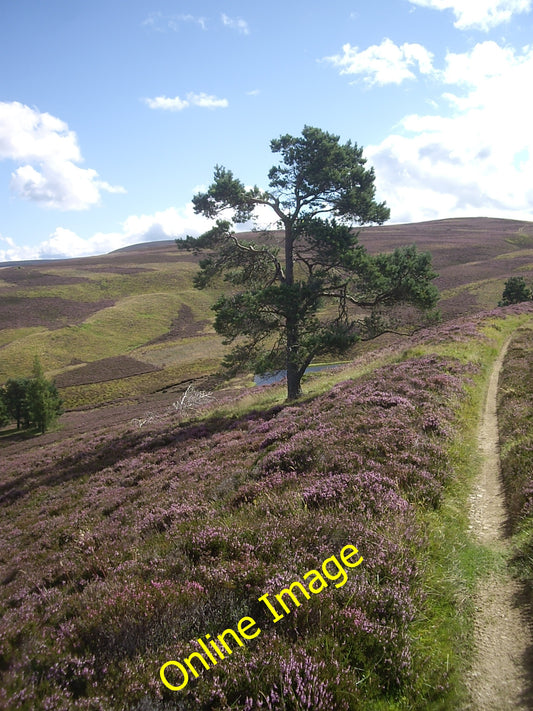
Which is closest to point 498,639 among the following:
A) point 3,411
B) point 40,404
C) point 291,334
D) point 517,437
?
point 517,437

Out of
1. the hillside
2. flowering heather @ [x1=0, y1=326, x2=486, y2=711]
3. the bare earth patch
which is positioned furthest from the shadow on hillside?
the bare earth patch

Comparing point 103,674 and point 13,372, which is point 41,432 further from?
point 103,674

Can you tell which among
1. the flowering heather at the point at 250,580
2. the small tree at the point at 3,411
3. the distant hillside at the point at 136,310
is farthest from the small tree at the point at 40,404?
the flowering heather at the point at 250,580

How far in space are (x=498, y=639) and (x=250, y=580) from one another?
266 cm

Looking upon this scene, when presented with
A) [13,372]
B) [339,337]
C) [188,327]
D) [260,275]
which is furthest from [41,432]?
[188,327]

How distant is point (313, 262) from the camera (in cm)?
2195

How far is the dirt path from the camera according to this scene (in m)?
3.35

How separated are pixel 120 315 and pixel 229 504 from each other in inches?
4096

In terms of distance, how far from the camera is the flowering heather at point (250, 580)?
3335 millimetres

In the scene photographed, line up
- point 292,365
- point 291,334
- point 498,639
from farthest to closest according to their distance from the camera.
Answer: point 292,365, point 291,334, point 498,639

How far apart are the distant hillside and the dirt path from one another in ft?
65.4

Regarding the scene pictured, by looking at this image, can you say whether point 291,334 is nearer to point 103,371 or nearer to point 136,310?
point 103,371

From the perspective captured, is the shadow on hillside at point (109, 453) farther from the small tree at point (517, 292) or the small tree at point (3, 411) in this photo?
the small tree at point (517, 292)

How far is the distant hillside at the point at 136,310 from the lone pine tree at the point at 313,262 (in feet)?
9.00
